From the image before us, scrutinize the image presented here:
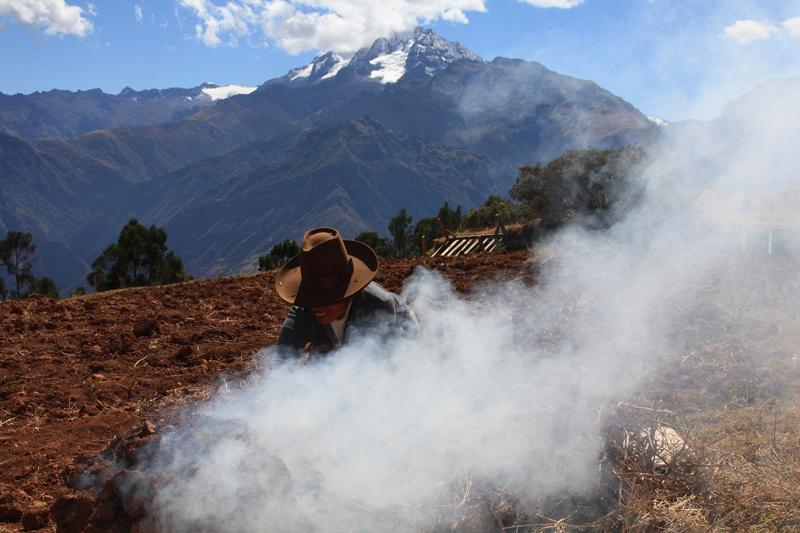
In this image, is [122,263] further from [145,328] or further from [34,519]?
[34,519]

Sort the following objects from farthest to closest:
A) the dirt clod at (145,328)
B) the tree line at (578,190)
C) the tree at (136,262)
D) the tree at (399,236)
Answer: the tree at (399,236), the tree at (136,262), the tree line at (578,190), the dirt clod at (145,328)

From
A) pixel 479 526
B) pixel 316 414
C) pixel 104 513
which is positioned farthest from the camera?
pixel 316 414

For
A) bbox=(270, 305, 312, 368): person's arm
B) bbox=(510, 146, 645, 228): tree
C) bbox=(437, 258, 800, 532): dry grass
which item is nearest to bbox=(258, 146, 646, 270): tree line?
bbox=(510, 146, 645, 228): tree

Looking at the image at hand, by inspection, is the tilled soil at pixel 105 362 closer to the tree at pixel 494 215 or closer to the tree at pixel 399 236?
the tree at pixel 494 215

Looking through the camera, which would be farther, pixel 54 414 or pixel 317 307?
pixel 54 414

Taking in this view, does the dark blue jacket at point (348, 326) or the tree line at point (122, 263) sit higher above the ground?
the dark blue jacket at point (348, 326)

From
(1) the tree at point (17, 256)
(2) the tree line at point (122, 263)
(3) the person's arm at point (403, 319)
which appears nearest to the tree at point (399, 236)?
(2) the tree line at point (122, 263)

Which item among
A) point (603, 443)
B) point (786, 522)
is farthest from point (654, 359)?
point (603, 443)

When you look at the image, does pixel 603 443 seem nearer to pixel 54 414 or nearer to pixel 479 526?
pixel 479 526

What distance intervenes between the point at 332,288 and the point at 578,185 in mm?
15574

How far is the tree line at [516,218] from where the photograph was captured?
1562cm

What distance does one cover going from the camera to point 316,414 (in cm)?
286

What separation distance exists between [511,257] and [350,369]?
7.86 metres

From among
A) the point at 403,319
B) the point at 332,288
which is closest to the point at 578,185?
the point at 403,319
